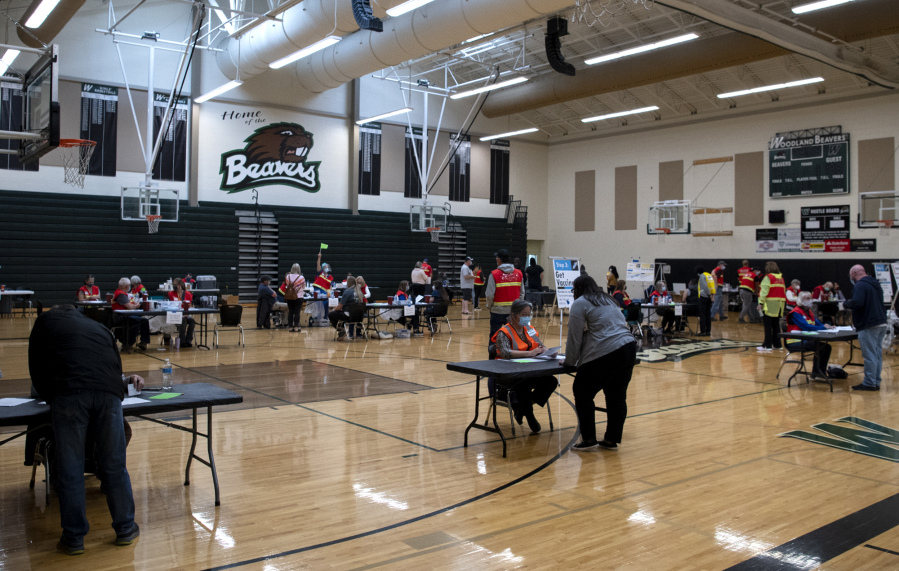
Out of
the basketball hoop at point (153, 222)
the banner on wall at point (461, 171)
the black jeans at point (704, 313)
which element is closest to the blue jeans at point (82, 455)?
the black jeans at point (704, 313)

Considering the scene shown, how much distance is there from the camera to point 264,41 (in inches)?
562

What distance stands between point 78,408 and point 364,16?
760 cm

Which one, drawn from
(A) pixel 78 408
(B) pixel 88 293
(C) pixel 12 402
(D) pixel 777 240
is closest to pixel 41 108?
(C) pixel 12 402

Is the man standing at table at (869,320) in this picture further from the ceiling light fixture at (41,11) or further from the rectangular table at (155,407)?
the ceiling light fixture at (41,11)

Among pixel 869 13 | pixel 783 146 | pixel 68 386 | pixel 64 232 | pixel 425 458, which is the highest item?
pixel 869 13

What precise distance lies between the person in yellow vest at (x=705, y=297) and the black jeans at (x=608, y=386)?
29.4 feet

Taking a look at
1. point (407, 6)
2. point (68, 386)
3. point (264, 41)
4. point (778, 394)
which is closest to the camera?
point (68, 386)

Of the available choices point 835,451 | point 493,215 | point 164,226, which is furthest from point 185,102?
point 835,451

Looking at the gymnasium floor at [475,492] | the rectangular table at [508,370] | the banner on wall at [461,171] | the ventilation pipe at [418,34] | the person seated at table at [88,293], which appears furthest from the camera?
the banner on wall at [461,171]

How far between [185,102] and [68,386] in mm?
15741

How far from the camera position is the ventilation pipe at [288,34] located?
11523mm

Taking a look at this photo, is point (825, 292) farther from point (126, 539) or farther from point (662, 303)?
point (126, 539)

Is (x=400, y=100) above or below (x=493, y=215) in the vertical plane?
above

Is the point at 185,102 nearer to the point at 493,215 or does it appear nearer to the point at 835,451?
the point at 493,215
